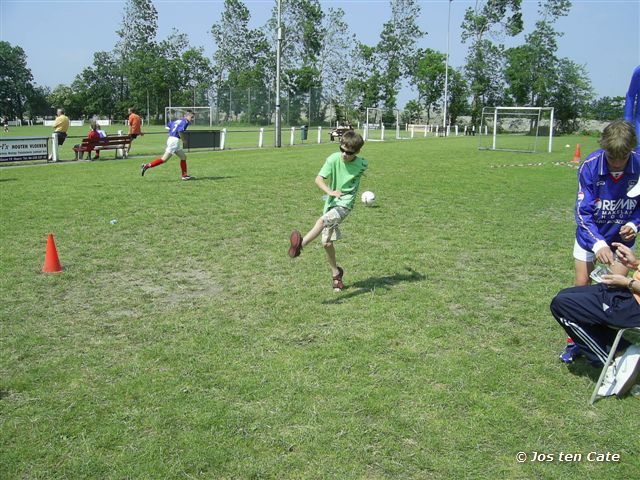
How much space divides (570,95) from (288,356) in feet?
229

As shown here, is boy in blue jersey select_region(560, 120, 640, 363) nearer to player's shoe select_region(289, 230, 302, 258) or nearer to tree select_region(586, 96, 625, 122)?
player's shoe select_region(289, 230, 302, 258)

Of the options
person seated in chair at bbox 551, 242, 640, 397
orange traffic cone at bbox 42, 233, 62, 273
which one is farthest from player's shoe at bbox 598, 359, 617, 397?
orange traffic cone at bbox 42, 233, 62, 273

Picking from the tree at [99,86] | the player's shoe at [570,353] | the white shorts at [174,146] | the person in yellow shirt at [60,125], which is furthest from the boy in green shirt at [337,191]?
the tree at [99,86]

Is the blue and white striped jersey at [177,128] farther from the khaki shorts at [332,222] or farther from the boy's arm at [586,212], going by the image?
the boy's arm at [586,212]

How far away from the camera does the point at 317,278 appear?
21.3 ft

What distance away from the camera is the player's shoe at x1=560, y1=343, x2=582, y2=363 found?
14.2ft

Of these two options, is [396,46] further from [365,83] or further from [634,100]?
[634,100]

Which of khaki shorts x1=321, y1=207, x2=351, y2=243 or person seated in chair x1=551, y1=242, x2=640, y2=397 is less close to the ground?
khaki shorts x1=321, y1=207, x2=351, y2=243

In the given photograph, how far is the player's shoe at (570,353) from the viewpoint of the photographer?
4.34m

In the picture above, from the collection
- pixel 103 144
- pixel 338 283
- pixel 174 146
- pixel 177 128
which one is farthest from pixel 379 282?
pixel 103 144

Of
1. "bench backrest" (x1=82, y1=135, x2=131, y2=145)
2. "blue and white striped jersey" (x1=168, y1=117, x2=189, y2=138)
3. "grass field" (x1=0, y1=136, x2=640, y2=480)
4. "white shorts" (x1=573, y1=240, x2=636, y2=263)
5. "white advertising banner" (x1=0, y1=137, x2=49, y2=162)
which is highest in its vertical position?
"blue and white striped jersey" (x1=168, y1=117, x2=189, y2=138)

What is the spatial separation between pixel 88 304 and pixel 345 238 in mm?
4022

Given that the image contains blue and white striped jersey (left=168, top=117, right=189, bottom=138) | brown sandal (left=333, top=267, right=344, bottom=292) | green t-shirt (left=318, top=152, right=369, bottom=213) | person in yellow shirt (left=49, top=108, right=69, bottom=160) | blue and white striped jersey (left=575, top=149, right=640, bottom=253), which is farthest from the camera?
person in yellow shirt (left=49, top=108, right=69, bottom=160)

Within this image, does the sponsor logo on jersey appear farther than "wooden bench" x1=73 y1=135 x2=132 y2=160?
No
